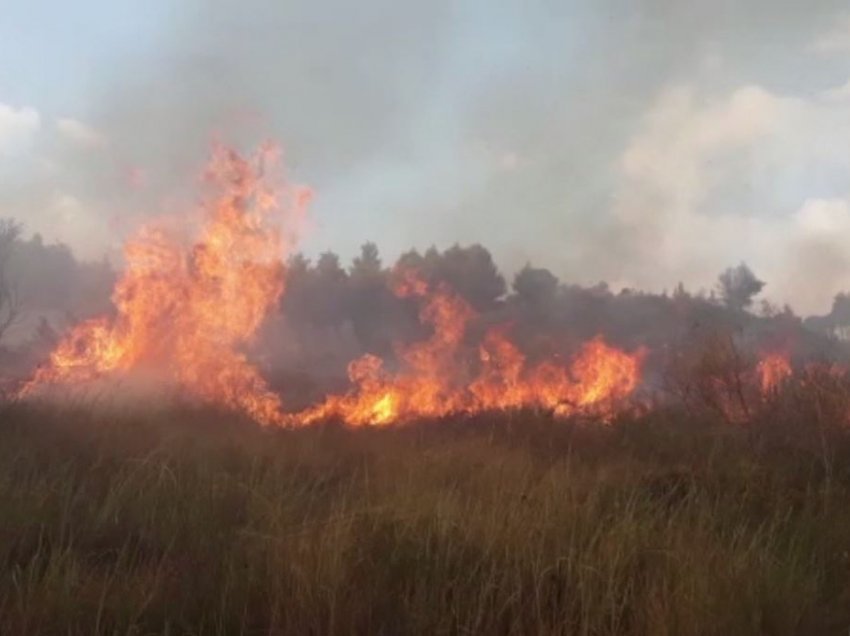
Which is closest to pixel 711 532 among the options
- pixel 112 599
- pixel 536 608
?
pixel 536 608

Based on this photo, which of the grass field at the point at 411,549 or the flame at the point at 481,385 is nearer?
the grass field at the point at 411,549

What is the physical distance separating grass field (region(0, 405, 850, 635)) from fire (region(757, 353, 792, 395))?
5.44m

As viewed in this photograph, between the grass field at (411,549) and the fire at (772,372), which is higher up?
the fire at (772,372)

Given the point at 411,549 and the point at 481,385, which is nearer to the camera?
the point at 411,549

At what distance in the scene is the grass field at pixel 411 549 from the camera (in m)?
3.85

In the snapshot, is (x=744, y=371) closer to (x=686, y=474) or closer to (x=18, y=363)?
(x=686, y=474)

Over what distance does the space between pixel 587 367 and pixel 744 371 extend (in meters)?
6.42

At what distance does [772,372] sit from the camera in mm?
15469

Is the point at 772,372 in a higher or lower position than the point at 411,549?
higher

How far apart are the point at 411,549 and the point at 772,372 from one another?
12.9 m

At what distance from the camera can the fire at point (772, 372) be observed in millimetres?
13516

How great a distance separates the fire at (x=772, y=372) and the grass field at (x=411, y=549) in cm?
544

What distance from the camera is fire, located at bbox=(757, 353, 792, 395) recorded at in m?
13.5

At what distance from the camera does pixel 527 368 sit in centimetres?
2178
